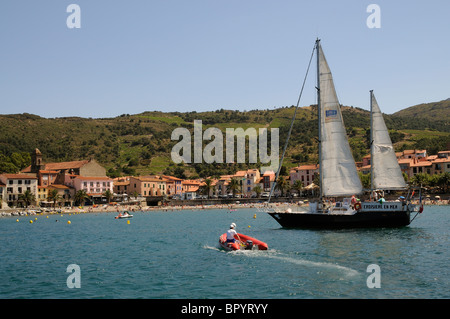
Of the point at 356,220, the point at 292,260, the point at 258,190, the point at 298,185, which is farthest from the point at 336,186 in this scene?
the point at 258,190

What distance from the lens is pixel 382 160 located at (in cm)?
4825

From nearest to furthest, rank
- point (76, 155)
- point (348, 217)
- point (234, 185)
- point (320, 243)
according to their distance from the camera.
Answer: point (320, 243) → point (348, 217) → point (234, 185) → point (76, 155)

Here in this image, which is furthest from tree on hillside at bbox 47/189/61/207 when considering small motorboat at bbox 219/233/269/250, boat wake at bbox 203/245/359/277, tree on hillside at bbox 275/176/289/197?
small motorboat at bbox 219/233/269/250

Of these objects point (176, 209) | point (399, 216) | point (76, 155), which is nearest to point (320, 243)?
point (399, 216)

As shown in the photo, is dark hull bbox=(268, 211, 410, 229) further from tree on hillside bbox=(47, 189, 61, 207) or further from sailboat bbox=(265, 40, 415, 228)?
tree on hillside bbox=(47, 189, 61, 207)

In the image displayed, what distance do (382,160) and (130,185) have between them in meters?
111

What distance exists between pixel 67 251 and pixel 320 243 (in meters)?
21.1

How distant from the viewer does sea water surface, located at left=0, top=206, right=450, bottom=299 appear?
70.4 feet

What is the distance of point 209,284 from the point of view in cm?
2309

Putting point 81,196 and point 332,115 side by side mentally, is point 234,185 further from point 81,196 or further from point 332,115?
point 332,115

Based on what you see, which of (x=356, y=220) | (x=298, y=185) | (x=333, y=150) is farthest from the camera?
(x=298, y=185)

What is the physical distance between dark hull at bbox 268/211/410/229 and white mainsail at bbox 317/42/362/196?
8.12 feet

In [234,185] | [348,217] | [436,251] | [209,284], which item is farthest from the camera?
[234,185]
